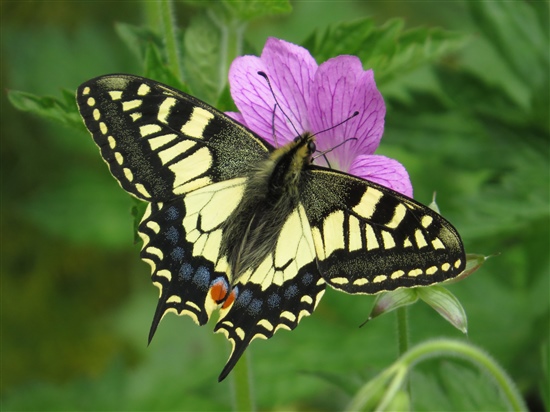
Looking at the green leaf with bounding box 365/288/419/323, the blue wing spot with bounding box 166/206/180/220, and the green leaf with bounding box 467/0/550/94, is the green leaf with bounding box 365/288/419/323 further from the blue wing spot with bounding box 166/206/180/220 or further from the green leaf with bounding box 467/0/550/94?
the green leaf with bounding box 467/0/550/94

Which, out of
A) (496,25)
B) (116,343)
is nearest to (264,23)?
(496,25)

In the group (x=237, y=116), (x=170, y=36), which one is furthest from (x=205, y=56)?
(x=237, y=116)

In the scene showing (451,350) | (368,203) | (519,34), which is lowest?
(519,34)

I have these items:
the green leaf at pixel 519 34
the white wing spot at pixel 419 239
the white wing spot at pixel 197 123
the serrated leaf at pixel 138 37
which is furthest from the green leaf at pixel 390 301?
the green leaf at pixel 519 34

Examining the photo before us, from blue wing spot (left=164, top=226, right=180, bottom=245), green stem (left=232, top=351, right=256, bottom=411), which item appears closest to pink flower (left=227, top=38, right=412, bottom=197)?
blue wing spot (left=164, top=226, right=180, bottom=245)

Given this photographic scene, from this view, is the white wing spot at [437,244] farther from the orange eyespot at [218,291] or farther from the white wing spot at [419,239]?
the orange eyespot at [218,291]

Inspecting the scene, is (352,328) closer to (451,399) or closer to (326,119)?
(451,399)

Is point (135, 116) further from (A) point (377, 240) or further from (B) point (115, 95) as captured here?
(A) point (377, 240)
